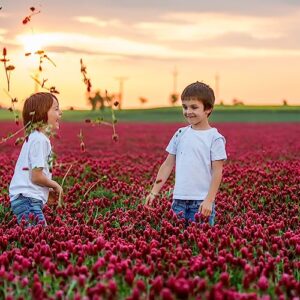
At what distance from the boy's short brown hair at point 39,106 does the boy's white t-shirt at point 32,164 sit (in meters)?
0.17

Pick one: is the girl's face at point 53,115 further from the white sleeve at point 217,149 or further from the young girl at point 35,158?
the white sleeve at point 217,149

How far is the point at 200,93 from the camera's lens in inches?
302

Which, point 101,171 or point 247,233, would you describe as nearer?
point 247,233

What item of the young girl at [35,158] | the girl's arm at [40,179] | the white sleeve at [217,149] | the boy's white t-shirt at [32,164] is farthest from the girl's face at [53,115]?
the white sleeve at [217,149]

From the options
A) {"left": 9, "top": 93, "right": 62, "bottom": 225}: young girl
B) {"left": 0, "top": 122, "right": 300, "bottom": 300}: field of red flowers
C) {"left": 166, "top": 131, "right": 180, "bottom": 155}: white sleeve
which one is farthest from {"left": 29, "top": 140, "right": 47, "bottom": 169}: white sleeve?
{"left": 166, "top": 131, "right": 180, "bottom": 155}: white sleeve

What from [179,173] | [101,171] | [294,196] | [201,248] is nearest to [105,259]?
[201,248]

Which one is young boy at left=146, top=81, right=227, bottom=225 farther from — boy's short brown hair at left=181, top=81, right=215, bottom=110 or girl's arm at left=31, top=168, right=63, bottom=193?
girl's arm at left=31, top=168, right=63, bottom=193

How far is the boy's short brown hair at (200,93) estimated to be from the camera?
7.68 meters

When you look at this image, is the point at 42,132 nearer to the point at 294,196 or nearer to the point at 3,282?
the point at 3,282

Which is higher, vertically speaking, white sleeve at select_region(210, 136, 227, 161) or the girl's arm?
white sleeve at select_region(210, 136, 227, 161)

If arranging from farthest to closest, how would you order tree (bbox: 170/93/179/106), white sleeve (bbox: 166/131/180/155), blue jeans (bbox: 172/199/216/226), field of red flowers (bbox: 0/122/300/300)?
tree (bbox: 170/93/179/106)
white sleeve (bbox: 166/131/180/155)
blue jeans (bbox: 172/199/216/226)
field of red flowers (bbox: 0/122/300/300)

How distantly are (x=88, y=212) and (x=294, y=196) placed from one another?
3.05 m

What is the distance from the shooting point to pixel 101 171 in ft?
44.8

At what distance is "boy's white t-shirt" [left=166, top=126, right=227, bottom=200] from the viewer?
7871 millimetres
